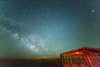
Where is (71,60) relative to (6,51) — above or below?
below

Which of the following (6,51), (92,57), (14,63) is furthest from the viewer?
(6,51)

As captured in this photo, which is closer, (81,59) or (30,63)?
(81,59)

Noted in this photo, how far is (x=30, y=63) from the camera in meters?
9.47

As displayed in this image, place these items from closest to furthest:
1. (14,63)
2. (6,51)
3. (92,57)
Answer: (92,57), (14,63), (6,51)

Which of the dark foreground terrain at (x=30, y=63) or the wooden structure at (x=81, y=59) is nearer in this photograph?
the wooden structure at (x=81, y=59)

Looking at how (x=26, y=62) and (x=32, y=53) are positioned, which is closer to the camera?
(x=26, y=62)

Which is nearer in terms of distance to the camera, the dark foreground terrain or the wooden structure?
the wooden structure

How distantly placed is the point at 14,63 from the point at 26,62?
667 millimetres

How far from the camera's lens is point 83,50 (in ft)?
32.4

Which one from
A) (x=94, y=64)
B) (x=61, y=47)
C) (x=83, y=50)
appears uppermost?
(x=61, y=47)

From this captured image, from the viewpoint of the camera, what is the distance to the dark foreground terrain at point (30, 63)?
366 inches

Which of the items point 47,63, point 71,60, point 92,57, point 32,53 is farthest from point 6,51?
point 92,57

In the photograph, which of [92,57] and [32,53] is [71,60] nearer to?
[92,57]

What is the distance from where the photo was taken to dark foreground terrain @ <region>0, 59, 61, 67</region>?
9.30 metres
